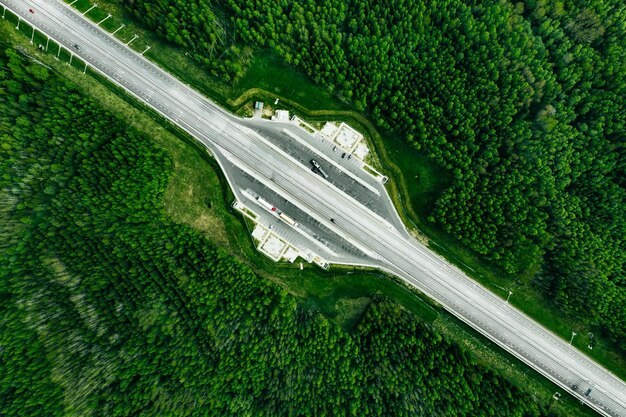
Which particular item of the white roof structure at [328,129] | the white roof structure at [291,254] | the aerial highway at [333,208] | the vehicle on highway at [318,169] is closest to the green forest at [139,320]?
the white roof structure at [291,254]

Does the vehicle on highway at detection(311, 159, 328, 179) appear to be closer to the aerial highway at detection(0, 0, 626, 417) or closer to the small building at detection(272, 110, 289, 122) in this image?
the aerial highway at detection(0, 0, 626, 417)

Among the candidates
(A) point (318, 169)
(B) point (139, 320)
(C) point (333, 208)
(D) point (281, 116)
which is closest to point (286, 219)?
(C) point (333, 208)

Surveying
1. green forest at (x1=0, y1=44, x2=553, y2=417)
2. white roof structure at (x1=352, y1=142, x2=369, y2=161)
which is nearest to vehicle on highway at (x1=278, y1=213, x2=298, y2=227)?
green forest at (x1=0, y1=44, x2=553, y2=417)

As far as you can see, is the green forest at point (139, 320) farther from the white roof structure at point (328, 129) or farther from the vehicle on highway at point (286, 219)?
the white roof structure at point (328, 129)

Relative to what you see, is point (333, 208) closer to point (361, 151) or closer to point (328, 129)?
point (361, 151)

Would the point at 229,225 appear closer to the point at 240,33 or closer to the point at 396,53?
the point at 240,33

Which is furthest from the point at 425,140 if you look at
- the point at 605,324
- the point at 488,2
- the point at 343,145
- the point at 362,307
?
the point at 605,324
